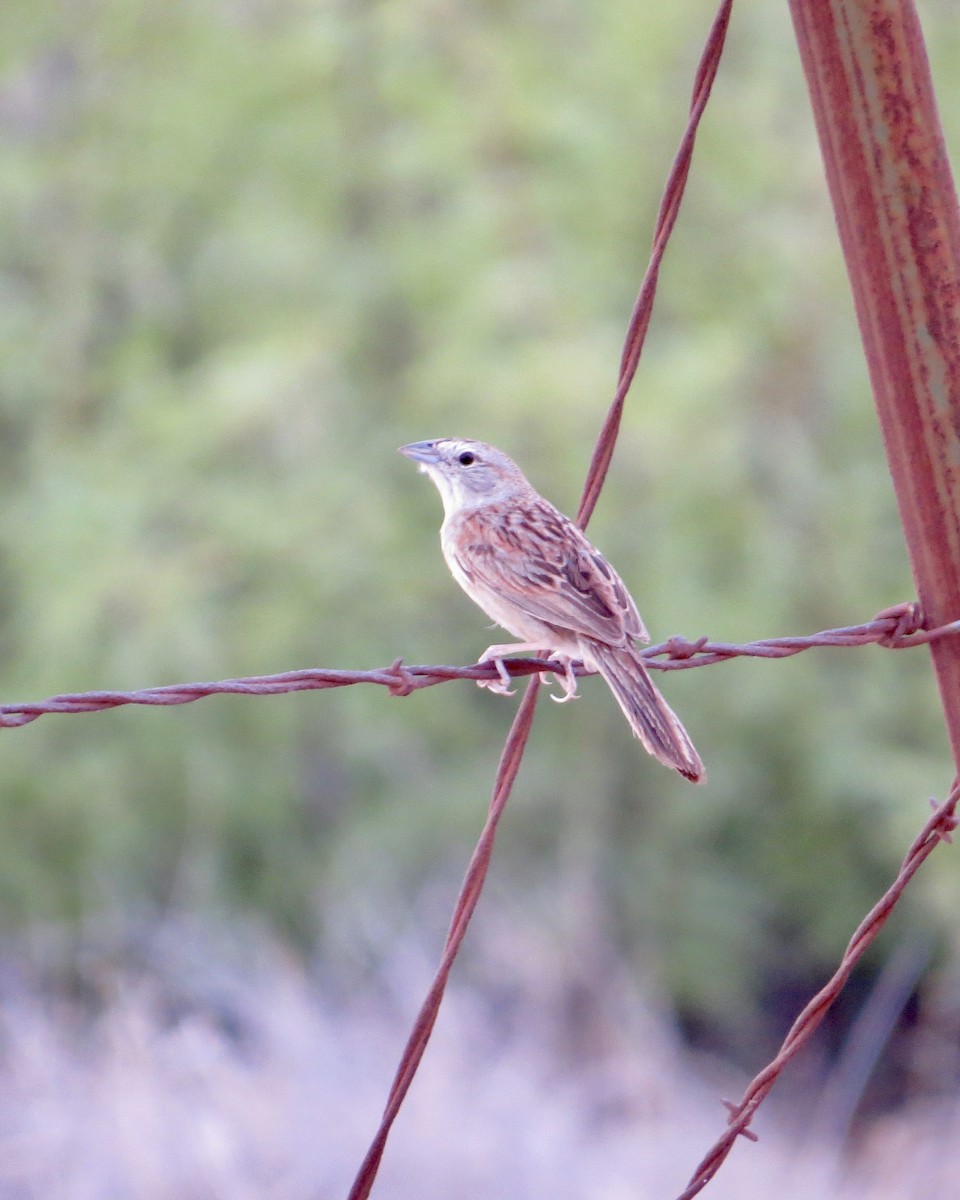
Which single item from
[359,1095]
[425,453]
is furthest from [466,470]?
[359,1095]

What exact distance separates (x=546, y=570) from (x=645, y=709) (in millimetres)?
745

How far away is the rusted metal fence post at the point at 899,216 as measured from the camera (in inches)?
110

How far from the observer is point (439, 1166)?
5773mm

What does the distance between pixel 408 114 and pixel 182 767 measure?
4.14m

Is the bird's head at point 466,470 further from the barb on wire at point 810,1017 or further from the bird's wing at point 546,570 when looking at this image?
the barb on wire at point 810,1017

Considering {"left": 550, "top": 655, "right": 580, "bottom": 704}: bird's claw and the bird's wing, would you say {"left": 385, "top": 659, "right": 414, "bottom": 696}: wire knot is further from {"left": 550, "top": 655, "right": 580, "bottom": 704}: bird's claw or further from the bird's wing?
the bird's wing

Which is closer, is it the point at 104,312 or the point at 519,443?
the point at 519,443

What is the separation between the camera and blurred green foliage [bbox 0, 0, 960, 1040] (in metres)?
8.59

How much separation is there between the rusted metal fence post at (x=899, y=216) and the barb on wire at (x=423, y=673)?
197 millimetres

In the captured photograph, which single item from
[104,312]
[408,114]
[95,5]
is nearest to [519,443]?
[408,114]

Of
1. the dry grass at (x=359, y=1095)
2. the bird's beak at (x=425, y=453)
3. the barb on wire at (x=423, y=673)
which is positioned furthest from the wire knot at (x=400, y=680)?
the dry grass at (x=359, y=1095)

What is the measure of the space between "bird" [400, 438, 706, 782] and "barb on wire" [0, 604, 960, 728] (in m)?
0.25

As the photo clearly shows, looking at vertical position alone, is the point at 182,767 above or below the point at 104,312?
below

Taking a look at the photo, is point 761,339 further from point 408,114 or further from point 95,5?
point 95,5
